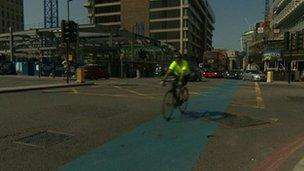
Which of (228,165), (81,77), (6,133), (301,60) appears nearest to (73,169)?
(228,165)

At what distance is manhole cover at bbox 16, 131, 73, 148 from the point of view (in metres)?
8.20

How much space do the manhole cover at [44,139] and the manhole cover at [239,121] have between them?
4084 mm

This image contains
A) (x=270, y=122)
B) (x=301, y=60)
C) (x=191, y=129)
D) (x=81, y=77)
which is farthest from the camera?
(x=301, y=60)

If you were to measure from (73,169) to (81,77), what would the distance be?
85.8 ft

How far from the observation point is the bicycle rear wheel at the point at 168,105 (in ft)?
38.4

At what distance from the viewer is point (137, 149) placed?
7.87 meters

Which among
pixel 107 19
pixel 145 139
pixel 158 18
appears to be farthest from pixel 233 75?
pixel 107 19

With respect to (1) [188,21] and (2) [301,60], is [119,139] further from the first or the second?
(1) [188,21]

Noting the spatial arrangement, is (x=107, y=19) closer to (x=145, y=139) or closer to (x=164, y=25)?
(x=164, y=25)

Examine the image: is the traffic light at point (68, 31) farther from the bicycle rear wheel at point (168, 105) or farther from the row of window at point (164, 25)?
the row of window at point (164, 25)

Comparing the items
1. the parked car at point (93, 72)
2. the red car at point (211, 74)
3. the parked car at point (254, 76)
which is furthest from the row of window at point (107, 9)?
the parked car at point (93, 72)

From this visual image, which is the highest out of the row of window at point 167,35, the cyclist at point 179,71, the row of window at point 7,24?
the row of window at point 7,24

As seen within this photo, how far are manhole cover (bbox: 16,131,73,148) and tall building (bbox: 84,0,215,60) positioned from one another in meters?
104

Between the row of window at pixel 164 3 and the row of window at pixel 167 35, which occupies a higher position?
the row of window at pixel 164 3
